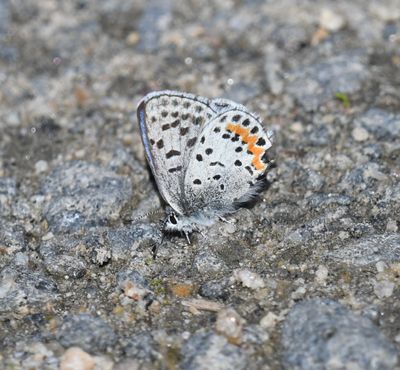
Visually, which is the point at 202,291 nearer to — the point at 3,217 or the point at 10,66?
the point at 3,217

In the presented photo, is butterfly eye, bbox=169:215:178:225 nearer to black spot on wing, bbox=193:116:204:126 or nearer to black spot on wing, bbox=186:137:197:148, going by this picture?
black spot on wing, bbox=186:137:197:148

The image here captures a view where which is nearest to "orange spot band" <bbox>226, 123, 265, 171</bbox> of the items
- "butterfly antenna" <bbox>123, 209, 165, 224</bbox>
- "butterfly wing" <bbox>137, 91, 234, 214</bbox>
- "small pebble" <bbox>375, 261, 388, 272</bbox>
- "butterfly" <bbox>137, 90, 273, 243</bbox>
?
"butterfly" <bbox>137, 90, 273, 243</bbox>

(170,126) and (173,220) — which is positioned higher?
(170,126)

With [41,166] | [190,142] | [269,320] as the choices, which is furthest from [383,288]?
[41,166]

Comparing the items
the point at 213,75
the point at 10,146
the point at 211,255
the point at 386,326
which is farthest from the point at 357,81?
the point at 10,146

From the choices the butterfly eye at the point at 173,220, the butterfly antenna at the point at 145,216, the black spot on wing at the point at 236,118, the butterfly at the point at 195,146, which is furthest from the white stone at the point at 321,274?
the butterfly antenna at the point at 145,216

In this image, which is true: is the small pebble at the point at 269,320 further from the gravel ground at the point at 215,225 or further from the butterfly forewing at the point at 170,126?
the butterfly forewing at the point at 170,126

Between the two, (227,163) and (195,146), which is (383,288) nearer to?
(227,163)
